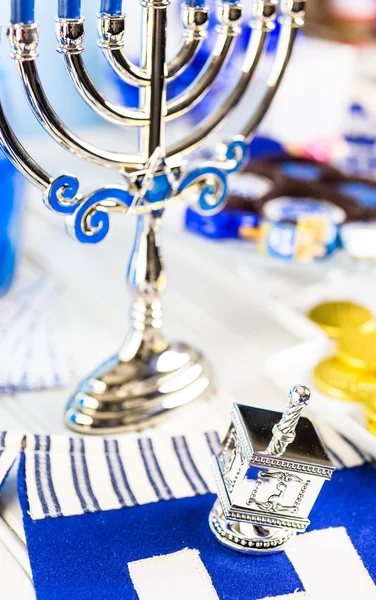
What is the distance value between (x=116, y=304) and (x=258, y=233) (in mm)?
147

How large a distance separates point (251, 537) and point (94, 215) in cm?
23

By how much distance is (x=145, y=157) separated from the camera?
1.88 ft

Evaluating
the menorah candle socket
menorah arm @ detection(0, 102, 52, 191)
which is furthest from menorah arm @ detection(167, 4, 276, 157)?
the menorah candle socket

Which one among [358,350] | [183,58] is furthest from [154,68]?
[358,350]

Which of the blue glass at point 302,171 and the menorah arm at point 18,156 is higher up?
the menorah arm at point 18,156

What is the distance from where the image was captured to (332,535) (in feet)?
1.69

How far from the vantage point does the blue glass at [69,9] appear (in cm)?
48

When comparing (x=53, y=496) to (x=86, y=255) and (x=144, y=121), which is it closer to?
(x=144, y=121)

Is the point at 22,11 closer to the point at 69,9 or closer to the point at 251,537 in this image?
the point at 69,9

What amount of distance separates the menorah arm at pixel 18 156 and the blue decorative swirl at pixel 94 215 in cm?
3

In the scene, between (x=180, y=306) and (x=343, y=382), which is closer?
(x=343, y=382)

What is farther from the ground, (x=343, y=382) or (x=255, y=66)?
(x=255, y=66)

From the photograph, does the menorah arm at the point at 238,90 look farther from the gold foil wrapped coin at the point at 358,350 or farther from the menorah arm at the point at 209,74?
the gold foil wrapped coin at the point at 358,350

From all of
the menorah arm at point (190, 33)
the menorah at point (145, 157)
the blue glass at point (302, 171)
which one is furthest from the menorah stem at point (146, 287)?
the blue glass at point (302, 171)
